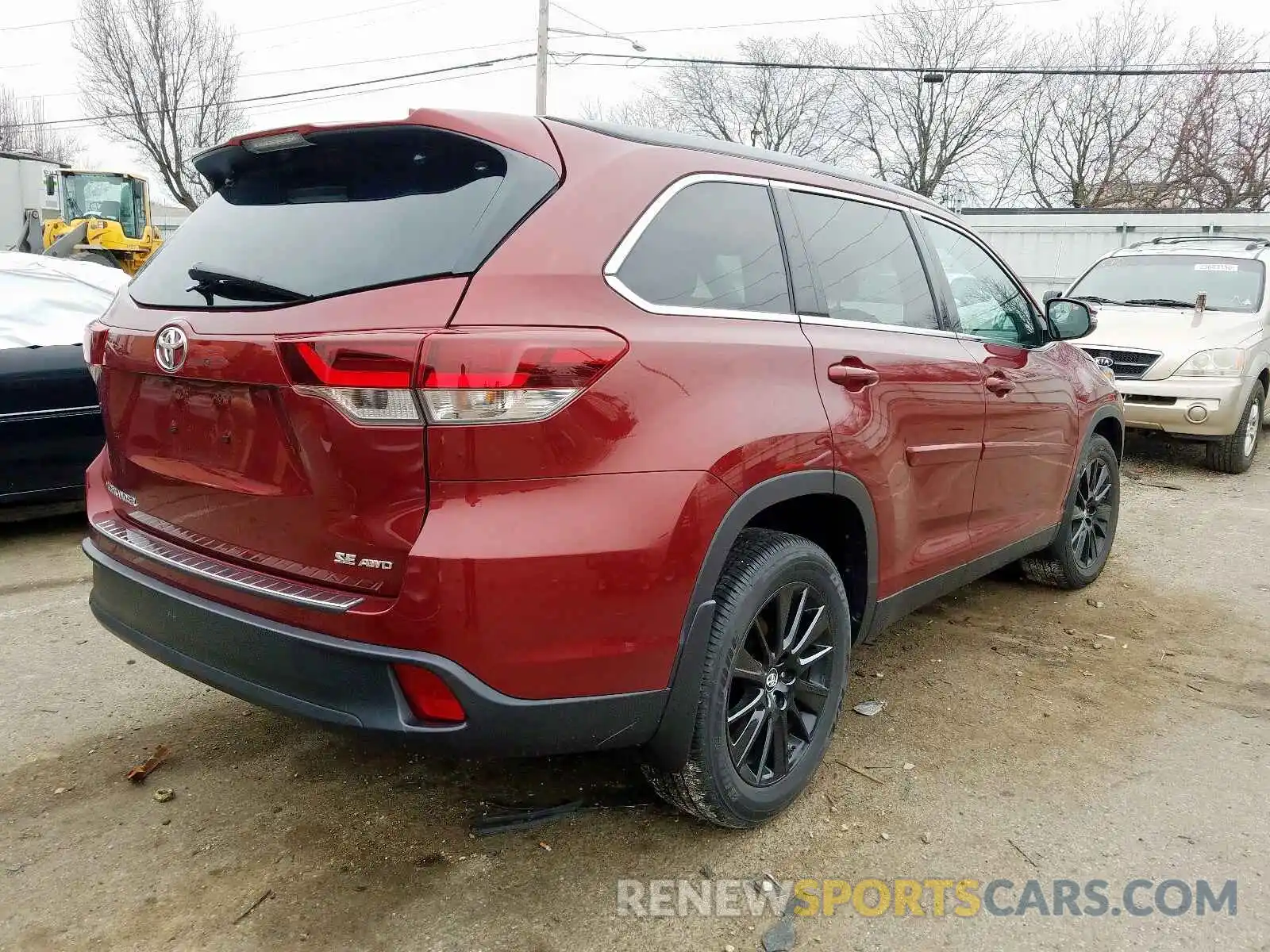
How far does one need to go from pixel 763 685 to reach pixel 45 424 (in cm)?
426

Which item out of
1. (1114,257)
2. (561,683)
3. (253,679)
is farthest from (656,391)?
(1114,257)

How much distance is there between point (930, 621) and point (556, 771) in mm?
2086

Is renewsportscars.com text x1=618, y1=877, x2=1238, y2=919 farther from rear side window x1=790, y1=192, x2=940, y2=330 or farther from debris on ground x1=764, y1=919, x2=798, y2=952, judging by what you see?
rear side window x1=790, y1=192, x2=940, y2=330

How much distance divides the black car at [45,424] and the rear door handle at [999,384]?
4300 millimetres

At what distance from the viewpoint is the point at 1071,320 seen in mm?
3979

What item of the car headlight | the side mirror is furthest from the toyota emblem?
the car headlight

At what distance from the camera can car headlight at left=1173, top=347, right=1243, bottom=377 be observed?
7008mm

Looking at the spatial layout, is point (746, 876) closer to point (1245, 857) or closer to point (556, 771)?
point (556, 771)

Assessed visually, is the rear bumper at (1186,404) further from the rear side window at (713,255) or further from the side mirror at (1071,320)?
the rear side window at (713,255)

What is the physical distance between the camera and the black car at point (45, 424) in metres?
4.72

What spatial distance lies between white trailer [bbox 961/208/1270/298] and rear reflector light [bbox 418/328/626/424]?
16.8 meters

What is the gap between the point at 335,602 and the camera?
1.89 meters

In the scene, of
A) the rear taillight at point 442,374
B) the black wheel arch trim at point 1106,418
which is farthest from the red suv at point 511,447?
the black wheel arch trim at point 1106,418

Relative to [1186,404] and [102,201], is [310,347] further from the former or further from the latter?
[102,201]
